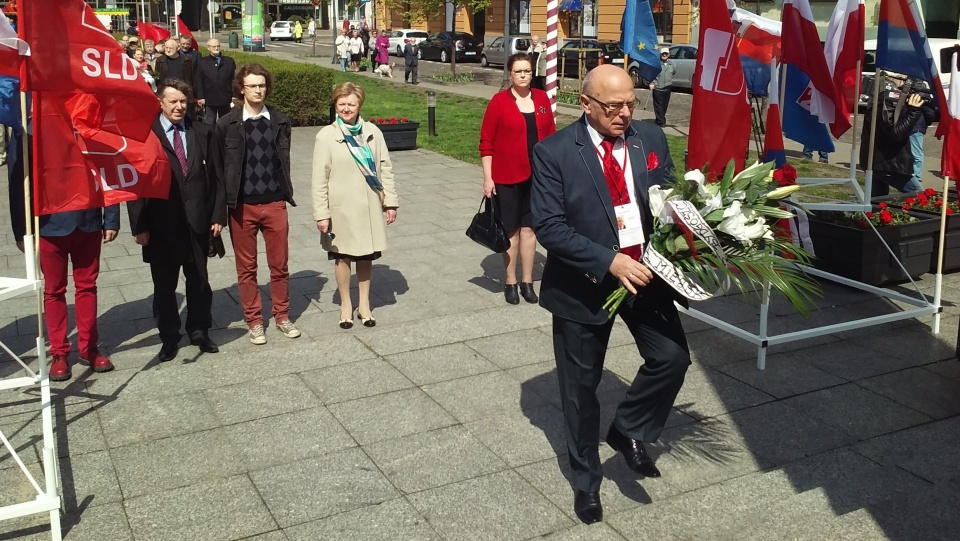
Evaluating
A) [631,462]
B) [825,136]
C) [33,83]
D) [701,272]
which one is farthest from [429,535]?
[825,136]

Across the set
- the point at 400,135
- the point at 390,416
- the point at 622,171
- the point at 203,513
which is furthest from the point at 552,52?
the point at 400,135

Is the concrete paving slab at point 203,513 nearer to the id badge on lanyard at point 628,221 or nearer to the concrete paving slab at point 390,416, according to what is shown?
the concrete paving slab at point 390,416

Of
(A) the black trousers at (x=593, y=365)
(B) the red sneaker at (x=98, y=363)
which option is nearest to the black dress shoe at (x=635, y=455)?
(A) the black trousers at (x=593, y=365)

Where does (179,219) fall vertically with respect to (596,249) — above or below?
below

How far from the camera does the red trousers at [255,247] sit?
22.4ft

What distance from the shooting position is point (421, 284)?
8.52 m

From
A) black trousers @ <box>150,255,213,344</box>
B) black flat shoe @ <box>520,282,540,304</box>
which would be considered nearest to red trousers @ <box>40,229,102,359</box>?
black trousers @ <box>150,255,213,344</box>

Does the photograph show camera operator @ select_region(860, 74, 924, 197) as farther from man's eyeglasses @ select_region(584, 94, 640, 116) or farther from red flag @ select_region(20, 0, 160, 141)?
red flag @ select_region(20, 0, 160, 141)

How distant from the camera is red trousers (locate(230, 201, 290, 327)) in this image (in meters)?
6.84

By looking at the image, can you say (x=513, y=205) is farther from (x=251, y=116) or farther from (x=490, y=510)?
(x=490, y=510)

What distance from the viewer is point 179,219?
21.5 feet

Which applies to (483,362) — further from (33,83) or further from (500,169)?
(33,83)

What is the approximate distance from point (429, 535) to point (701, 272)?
1608 millimetres

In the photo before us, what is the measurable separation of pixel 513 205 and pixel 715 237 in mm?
3865
